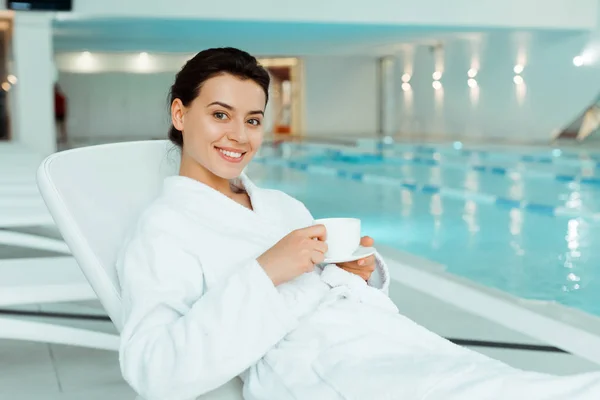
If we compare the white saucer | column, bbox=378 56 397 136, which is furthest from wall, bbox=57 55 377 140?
the white saucer

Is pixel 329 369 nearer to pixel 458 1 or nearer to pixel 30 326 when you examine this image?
pixel 30 326

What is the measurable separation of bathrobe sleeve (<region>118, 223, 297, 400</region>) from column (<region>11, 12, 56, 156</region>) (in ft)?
37.5

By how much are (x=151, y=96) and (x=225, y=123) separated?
23173 millimetres

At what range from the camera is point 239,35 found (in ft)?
55.4

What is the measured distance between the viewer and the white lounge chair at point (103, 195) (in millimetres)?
1855

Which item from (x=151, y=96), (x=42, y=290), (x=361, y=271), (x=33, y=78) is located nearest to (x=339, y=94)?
(x=151, y=96)

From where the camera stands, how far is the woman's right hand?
145 centimetres

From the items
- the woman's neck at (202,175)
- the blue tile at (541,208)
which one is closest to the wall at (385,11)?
the blue tile at (541,208)

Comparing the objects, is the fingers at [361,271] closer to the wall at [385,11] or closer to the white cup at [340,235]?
the white cup at [340,235]

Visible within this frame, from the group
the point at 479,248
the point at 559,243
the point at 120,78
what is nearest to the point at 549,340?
the point at 479,248

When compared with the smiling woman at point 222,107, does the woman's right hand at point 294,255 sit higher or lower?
lower

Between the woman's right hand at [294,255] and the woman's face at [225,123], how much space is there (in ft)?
0.85

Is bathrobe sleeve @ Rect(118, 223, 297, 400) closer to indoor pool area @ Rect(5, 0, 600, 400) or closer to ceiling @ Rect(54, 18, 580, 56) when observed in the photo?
indoor pool area @ Rect(5, 0, 600, 400)

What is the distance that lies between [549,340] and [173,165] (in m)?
1.83
